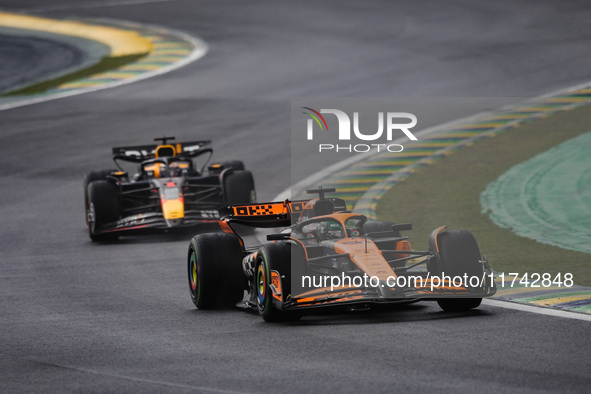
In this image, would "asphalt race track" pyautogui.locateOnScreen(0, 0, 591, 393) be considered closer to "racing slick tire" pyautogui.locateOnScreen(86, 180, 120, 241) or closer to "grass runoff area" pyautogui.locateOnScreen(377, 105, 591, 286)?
"racing slick tire" pyautogui.locateOnScreen(86, 180, 120, 241)

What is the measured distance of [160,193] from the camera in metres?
18.2

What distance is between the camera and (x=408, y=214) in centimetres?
1809

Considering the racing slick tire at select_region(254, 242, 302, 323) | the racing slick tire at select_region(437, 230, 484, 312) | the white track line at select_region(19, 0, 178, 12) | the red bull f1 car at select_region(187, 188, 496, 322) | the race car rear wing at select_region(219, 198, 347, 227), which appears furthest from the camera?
the white track line at select_region(19, 0, 178, 12)

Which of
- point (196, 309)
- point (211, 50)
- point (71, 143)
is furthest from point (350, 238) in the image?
point (211, 50)

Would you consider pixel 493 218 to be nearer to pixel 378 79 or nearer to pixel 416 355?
pixel 416 355

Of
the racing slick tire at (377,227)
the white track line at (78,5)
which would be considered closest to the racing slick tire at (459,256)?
the racing slick tire at (377,227)

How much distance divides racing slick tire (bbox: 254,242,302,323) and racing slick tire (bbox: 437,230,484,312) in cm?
155

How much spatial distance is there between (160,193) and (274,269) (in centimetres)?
785

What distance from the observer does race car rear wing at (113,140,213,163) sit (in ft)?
64.8

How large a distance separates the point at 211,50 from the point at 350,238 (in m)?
26.7

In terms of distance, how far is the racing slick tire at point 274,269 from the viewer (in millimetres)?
10578

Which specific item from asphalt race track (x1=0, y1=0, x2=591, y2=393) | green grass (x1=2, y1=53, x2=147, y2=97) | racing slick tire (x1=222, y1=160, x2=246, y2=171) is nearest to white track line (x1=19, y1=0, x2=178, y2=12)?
asphalt race track (x1=0, y1=0, x2=591, y2=393)

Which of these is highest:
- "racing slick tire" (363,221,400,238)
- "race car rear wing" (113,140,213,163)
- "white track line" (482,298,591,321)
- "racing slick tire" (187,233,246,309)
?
"race car rear wing" (113,140,213,163)

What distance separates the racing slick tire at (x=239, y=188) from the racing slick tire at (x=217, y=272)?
21.3 ft
